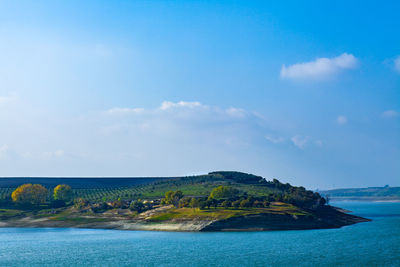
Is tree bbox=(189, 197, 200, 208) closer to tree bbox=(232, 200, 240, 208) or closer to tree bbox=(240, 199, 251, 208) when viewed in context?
tree bbox=(232, 200, 240, 208)

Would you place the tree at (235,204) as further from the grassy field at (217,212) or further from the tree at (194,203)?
the tree at (194,203)

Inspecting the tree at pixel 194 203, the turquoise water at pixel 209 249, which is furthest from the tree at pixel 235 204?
the turquoise water at pixel 209 249

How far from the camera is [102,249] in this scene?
112375mm

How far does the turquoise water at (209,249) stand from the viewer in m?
93.4

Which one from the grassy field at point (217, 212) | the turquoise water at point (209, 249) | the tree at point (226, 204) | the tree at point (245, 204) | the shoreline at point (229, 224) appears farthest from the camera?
the tree at point (226, 204)

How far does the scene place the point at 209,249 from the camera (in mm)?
109062

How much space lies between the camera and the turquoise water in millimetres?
93375

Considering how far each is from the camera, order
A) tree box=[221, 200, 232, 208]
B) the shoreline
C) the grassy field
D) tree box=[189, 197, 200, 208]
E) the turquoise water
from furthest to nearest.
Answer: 1. tree box=[189, 197, 200, 208]
2. tree box=[221, 200, 232, 208]
3. the grassy field
4. the shoreline
5. the turquoise water

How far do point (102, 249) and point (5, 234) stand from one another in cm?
6526

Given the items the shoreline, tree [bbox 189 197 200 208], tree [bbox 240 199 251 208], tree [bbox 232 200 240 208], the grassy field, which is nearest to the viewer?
the shoreline

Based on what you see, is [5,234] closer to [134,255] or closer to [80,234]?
[80,234]

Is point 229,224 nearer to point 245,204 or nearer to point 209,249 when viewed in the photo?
point 245,204

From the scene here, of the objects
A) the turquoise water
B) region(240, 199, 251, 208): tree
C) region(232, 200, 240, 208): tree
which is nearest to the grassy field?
region(240, 199, 251, 208): tree

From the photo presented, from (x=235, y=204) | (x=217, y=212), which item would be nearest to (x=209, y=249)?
(x=217, y=212)
